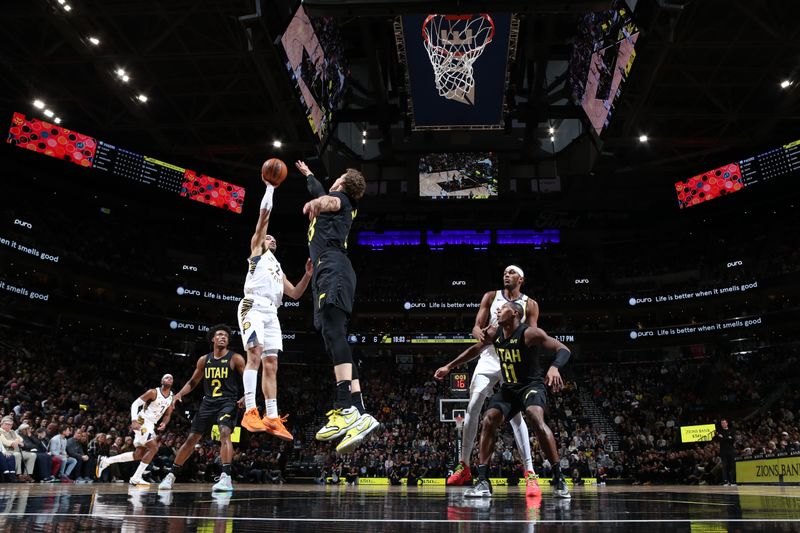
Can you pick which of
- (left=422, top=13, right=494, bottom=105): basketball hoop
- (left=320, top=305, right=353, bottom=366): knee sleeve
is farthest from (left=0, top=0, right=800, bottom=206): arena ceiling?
(left=320, top=305, right=353, bottom=366): knee sleeve

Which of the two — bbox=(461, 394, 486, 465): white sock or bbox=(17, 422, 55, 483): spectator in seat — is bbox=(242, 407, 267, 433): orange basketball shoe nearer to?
bbox=(461, 394, 486, 465): white sock

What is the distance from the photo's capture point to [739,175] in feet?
93.5

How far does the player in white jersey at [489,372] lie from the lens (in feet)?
22.7

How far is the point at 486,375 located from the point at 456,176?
A: 22862 mm

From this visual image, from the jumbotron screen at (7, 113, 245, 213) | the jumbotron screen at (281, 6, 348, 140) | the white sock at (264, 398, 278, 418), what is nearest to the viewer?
the white sock at (264, 398, 278, 418)

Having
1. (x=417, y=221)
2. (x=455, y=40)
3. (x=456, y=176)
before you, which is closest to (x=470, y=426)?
(x=455, y=40)

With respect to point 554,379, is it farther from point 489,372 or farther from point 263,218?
point 263,218

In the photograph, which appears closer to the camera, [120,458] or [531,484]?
[531,484]

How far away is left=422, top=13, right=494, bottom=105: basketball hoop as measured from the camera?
54.4 feet

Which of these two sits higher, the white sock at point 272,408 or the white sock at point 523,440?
the white sock at point 272,408

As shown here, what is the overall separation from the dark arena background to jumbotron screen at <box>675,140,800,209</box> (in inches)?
3.9

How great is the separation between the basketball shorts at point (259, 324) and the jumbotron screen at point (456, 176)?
23019 mm

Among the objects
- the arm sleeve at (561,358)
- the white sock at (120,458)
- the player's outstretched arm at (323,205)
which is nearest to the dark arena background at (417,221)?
the arm sleeve at (561,358)

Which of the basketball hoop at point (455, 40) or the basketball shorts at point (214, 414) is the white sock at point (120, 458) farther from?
the basketball hoop at point (455, 40)
